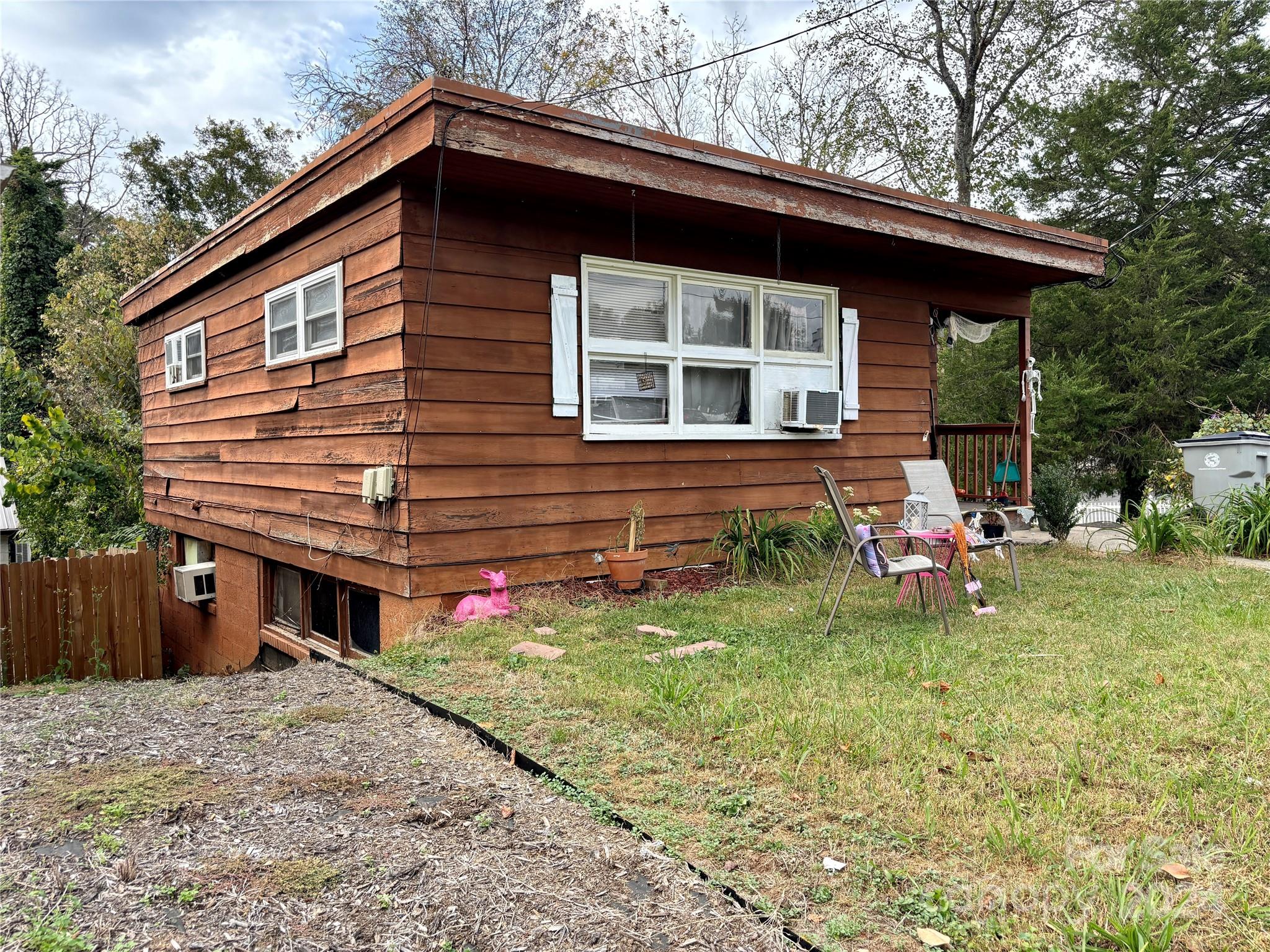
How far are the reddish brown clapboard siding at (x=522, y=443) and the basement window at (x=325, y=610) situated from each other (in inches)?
38.9

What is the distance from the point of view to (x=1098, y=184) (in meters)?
18.8

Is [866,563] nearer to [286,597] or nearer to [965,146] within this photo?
[286,597]

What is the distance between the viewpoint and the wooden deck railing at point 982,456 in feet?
28.7

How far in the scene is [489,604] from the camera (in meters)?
4.98

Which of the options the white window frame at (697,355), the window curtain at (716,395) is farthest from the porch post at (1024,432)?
the window curtain at (716,395)

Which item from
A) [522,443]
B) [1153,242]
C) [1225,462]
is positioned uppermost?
[1153,242]

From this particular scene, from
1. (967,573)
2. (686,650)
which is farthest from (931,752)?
(967,573)

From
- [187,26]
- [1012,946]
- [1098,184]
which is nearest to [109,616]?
[187,26]

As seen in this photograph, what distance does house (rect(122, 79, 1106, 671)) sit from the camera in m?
4.98

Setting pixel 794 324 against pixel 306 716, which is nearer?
pixel 306 716

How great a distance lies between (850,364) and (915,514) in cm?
221

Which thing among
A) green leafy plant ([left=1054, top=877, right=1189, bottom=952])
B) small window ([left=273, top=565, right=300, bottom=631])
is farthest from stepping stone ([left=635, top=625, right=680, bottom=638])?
small window ([left=273, top=565, right=300, bottom=631])

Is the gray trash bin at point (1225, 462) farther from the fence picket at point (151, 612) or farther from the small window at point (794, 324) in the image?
the fence picket at point (151, 612)

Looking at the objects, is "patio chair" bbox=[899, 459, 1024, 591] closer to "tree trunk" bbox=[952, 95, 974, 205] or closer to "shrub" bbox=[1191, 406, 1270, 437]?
"shrub" bbox=[1191, 406, 1270, 437]
